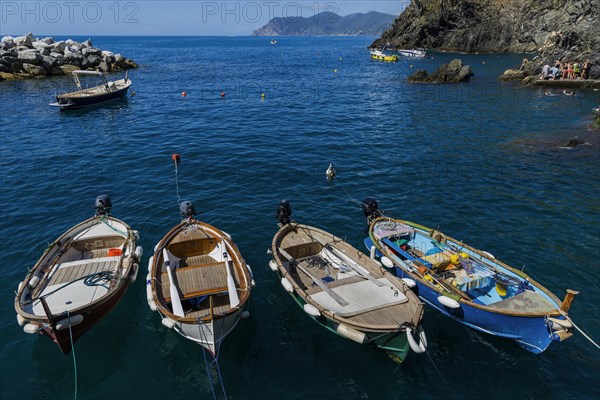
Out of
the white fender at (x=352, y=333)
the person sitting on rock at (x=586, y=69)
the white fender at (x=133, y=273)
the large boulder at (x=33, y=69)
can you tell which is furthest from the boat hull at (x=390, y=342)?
the large boulder at (x=33, y=69)

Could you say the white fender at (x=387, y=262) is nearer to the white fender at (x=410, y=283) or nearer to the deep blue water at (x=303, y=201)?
the white fender at (x=410, y=283)

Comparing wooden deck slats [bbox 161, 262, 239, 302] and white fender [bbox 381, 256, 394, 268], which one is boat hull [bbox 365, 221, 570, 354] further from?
wooden deck slats [bbox 161, 262, 239, 302]

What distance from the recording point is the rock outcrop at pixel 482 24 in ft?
350

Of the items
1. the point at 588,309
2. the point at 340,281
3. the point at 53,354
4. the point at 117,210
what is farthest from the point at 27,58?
the point at 588,309

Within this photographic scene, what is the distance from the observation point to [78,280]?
15.7 metres

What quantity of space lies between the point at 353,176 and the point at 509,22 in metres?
123

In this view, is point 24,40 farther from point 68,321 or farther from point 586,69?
point 586,69

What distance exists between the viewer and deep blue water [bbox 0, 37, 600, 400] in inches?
526

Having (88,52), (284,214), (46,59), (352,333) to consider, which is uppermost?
(88,52)

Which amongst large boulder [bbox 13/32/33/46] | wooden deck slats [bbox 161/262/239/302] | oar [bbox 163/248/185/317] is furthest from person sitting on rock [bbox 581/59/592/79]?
large boulder [bbox 13/32/33/46]

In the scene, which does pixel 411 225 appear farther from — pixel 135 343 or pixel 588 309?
pixel 135 343

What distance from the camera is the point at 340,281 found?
15.8 meters

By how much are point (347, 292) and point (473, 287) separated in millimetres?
5546

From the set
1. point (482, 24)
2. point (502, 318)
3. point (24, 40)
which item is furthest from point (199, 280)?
point (482, 24)
